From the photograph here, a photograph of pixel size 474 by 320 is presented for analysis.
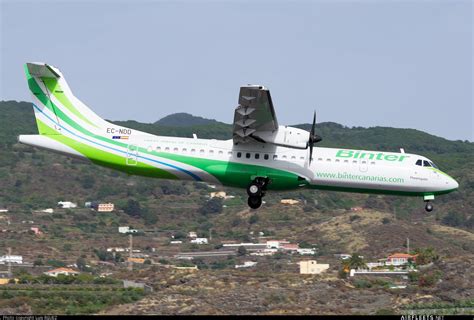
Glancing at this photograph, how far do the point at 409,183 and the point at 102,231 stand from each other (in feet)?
365

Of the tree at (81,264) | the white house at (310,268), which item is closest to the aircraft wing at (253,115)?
the white house at (310,268)

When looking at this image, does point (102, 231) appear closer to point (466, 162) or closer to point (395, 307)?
point (466, 162)

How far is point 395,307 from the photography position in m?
64.0

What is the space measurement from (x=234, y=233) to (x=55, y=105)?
110494mm

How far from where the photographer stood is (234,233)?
157375 mm

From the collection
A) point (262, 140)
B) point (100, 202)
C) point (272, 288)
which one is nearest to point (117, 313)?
point (272, 288)

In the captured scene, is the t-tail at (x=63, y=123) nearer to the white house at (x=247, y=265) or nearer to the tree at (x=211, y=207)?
the white house at (x=247, y=265)

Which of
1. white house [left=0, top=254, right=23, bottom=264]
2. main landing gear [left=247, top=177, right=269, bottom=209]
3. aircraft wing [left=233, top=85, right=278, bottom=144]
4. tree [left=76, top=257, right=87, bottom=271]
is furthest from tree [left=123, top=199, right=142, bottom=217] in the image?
aircraft wing [left=233, top=85, right=278, bottom=144]

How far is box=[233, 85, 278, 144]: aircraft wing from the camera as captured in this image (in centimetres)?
4141

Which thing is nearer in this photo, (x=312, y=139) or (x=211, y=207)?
(x=312, y=139)

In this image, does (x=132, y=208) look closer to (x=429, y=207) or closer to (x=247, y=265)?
(x=247, y=265)

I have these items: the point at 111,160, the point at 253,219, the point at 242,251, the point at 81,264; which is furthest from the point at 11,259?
the point at 111,160

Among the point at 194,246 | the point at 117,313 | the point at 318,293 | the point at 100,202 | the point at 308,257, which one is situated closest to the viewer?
the point at 117,313

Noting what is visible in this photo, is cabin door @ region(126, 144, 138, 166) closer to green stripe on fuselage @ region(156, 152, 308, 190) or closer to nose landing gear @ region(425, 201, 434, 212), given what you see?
green stripe on fuselage @ region(156, 152, 308, 190)
